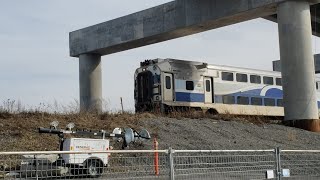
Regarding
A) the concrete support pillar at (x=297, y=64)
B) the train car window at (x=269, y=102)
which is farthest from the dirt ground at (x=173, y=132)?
the train car window at (x=269, y=102)

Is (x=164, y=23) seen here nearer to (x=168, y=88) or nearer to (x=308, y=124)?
(x=168, y=88)

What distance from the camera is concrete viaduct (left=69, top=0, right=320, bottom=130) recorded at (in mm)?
28875

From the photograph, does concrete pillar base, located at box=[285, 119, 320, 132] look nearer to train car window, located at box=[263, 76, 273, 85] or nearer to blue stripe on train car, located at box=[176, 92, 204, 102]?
blue stripe on train car, located at box=[176, 92, 204, 102]

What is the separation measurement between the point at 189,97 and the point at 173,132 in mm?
10227

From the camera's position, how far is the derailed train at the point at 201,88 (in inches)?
1184

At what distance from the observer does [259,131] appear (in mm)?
24047

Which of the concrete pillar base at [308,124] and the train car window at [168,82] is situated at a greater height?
the train car window at [168,82]

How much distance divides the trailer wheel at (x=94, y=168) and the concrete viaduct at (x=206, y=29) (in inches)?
868

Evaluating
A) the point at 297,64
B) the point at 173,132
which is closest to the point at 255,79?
the point at 297,64

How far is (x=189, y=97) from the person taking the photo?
30750 millimetres

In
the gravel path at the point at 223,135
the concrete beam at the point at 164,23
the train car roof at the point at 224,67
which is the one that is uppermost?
the concrete beam at the point at 164,23

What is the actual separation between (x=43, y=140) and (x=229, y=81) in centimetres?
1804

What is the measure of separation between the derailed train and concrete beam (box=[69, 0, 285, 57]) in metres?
3.72

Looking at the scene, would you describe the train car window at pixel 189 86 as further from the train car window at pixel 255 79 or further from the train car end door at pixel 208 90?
the train car window at pixel 255 79
